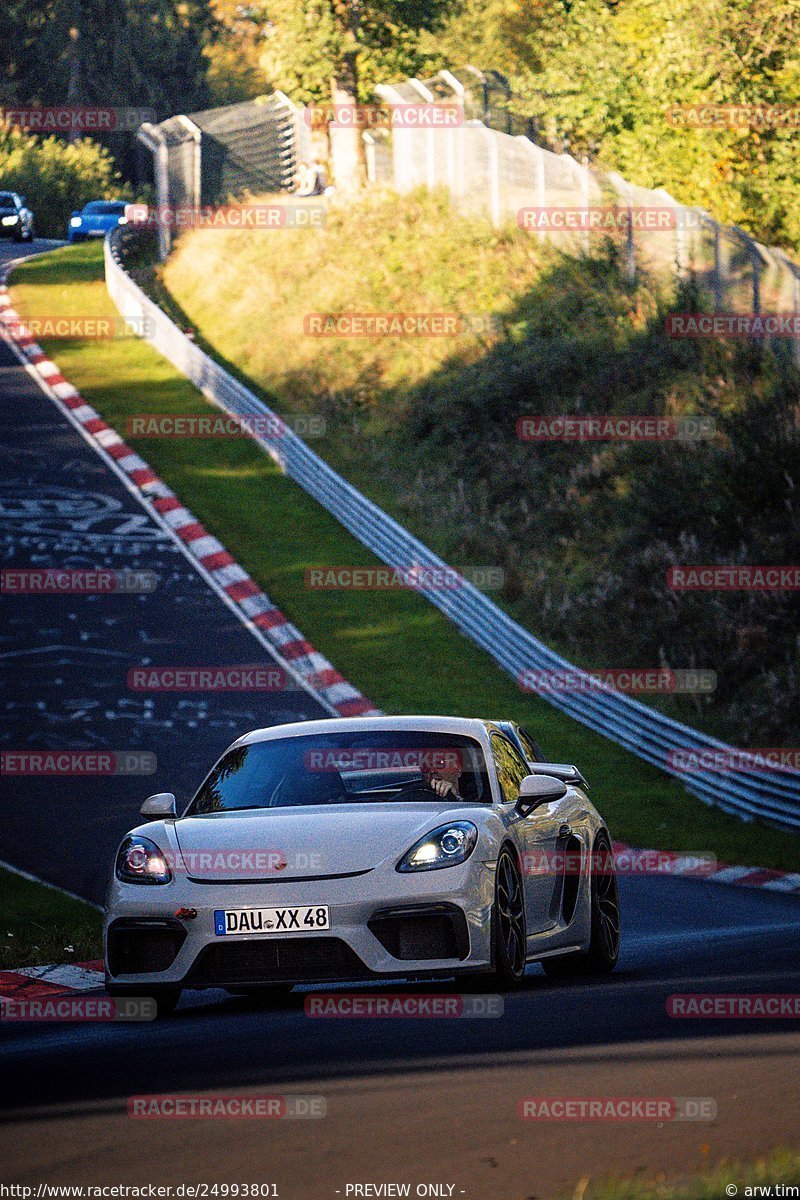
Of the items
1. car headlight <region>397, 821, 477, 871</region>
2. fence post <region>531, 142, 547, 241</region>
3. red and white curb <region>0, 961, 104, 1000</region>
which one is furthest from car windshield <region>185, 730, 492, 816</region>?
fence post <region>531, 142, 547, 241</region>

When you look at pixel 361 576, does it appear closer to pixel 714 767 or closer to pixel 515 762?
pixel 714 767

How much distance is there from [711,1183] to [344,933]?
11.9 ft

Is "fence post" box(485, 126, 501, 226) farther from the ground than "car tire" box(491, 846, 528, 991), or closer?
farther from the ground

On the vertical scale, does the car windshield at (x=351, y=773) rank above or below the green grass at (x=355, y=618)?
above

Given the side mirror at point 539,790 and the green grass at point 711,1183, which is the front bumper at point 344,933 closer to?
the side mirror at point 539,790

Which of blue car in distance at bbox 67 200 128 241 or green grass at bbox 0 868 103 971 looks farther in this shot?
blue car in distance at bbox 67 200 128 241

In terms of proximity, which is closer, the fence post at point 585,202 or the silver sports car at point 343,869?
the silver sports car at point 343,869

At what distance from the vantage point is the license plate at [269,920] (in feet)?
27.6

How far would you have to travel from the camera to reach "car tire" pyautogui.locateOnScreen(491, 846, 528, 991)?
869 cm

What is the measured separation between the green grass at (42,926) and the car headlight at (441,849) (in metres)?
3.81

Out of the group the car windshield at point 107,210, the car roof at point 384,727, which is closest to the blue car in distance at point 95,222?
the car windshield at point 107,210

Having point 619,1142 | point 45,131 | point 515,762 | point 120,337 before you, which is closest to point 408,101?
point 120,337

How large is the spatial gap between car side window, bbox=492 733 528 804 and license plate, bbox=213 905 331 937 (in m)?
1.54

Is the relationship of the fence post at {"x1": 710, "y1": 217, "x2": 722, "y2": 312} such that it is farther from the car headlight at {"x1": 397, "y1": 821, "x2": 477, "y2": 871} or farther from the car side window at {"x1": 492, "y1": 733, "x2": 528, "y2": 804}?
the car headlight at {"x1": 397, "y1": 821, "x2": 477, "y2": 871}
